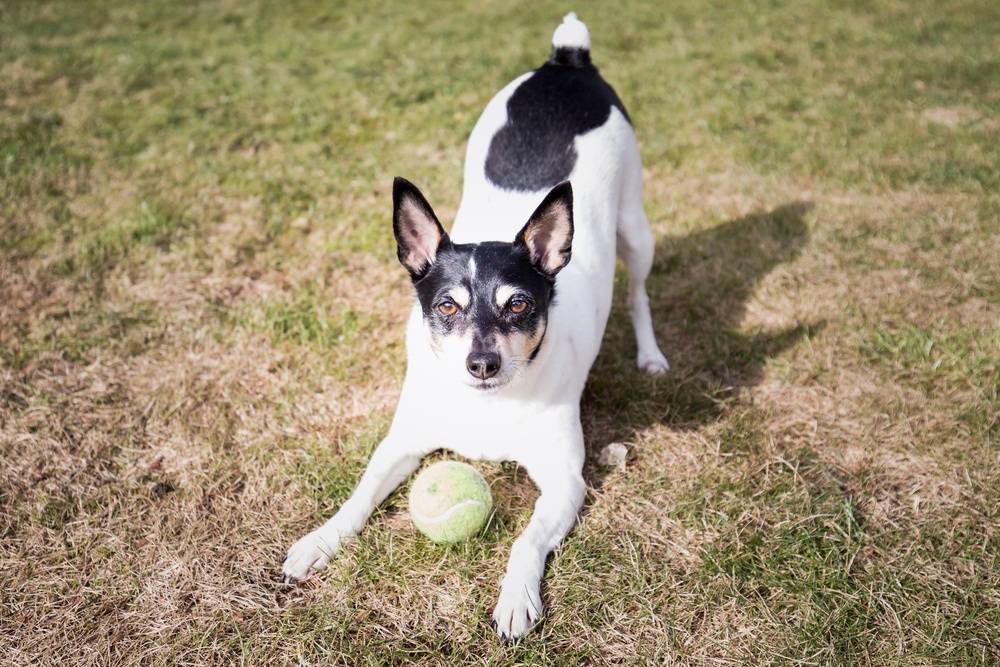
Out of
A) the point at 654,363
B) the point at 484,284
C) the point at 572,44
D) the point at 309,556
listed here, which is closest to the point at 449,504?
the point at 309,556

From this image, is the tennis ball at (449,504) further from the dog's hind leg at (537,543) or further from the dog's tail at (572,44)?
the dog's tail at (572,44)

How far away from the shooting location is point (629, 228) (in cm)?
386

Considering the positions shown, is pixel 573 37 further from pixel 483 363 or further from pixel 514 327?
pixel 483 363

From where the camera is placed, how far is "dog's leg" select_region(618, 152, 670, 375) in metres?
3.84

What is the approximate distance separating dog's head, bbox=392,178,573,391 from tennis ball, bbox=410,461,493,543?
0.40 meters

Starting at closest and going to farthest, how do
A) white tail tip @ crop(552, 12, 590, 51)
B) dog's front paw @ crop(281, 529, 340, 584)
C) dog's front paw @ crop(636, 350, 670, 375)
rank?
dog's front paw @ crop(281, 529, 340, 584), dog's front paw @ crop(636, 350, 670, 375), white tail tip @ crop(552, 12, 590, 51)

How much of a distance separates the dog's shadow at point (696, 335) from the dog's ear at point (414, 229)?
1198 millimetres

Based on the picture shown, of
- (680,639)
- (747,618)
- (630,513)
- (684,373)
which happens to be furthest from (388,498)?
(684,373)

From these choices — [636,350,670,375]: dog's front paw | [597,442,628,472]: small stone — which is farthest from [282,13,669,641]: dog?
[636,350,670,375]: dog's front paw

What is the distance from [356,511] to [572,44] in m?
2.82

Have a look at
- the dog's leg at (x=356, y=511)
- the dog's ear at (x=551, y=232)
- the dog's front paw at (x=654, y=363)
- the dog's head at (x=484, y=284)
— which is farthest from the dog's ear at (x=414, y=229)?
the dog's front paw at (x=654, y=363)

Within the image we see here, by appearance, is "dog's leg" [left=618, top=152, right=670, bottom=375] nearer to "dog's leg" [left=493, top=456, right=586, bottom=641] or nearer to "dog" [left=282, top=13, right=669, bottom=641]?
"dog" [left=282, top=13, right=669, bottom=641]

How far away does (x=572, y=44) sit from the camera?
405 centimetres

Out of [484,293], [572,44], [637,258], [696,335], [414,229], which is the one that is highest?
[572,44]
